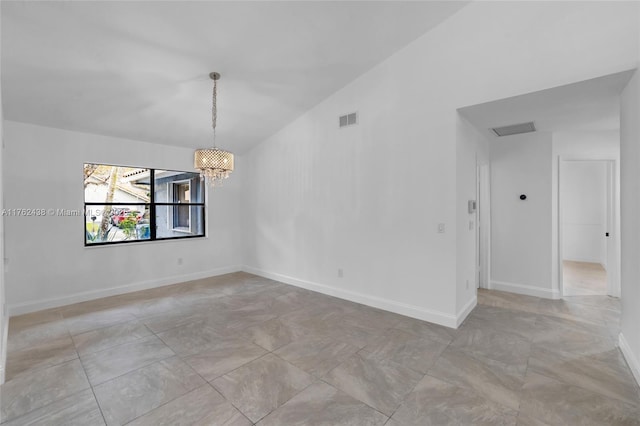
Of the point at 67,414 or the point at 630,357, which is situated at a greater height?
the point at 630,357

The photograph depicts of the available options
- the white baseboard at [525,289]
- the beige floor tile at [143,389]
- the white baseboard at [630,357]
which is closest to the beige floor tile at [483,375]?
the white baseboard at [630,357]

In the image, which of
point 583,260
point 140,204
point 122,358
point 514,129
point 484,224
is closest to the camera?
point 122,358

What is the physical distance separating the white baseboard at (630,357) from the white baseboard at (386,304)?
1.38 metres

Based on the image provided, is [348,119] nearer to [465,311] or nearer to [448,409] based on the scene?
[465,311]

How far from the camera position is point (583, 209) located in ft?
23.6

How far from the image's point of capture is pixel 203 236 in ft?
19.4

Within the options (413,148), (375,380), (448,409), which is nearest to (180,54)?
(413,148)

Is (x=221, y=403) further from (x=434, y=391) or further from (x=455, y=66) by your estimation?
(x=455, y=66)

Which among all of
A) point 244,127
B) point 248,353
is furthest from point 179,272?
point 248,353

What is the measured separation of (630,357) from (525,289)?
6.94 feet

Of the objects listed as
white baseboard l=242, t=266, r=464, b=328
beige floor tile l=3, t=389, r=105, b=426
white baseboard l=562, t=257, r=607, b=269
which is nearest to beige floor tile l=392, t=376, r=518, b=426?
white baseboard l=242, t=266, r=464, b=328

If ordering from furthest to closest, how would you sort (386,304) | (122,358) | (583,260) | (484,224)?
(583,260) → (484,224) → (386,304) → (122,358)

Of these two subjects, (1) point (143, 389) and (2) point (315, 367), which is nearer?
(1) point (143, 389)

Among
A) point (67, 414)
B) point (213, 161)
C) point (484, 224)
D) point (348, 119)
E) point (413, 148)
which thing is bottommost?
point (67, 414)
